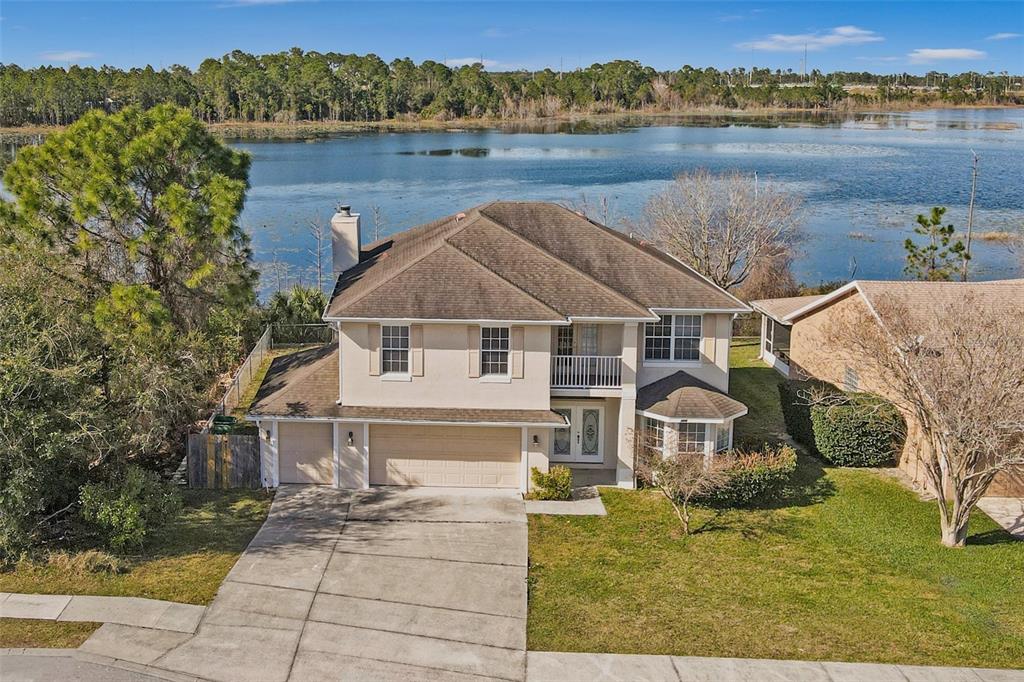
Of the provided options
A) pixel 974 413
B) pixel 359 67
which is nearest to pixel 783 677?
pixel 974 413

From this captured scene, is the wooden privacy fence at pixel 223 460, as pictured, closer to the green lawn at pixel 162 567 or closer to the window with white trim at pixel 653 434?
the green lawn at pixel 162 567

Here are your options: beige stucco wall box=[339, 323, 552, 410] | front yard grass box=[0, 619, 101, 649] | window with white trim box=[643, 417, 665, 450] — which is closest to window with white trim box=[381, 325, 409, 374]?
beige stucco wall box=[339, 323, 552, 410]

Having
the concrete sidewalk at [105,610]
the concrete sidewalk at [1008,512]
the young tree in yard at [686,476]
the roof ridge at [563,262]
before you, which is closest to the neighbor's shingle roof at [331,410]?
the young tree in yard at [686,476]

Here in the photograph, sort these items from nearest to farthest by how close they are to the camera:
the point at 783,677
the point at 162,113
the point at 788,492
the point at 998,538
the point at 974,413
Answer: the point at 783,677, the point at 974,413, the point at 998,538, the point at 788,492, the point at 162,113

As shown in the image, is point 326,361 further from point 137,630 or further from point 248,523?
point 137,630

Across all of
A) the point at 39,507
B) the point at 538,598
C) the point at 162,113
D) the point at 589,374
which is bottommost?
the point at 538,598

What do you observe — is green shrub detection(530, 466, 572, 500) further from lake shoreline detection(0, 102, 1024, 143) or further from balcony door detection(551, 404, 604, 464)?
lake shoreline detection(0, 102, 1024, 143)
